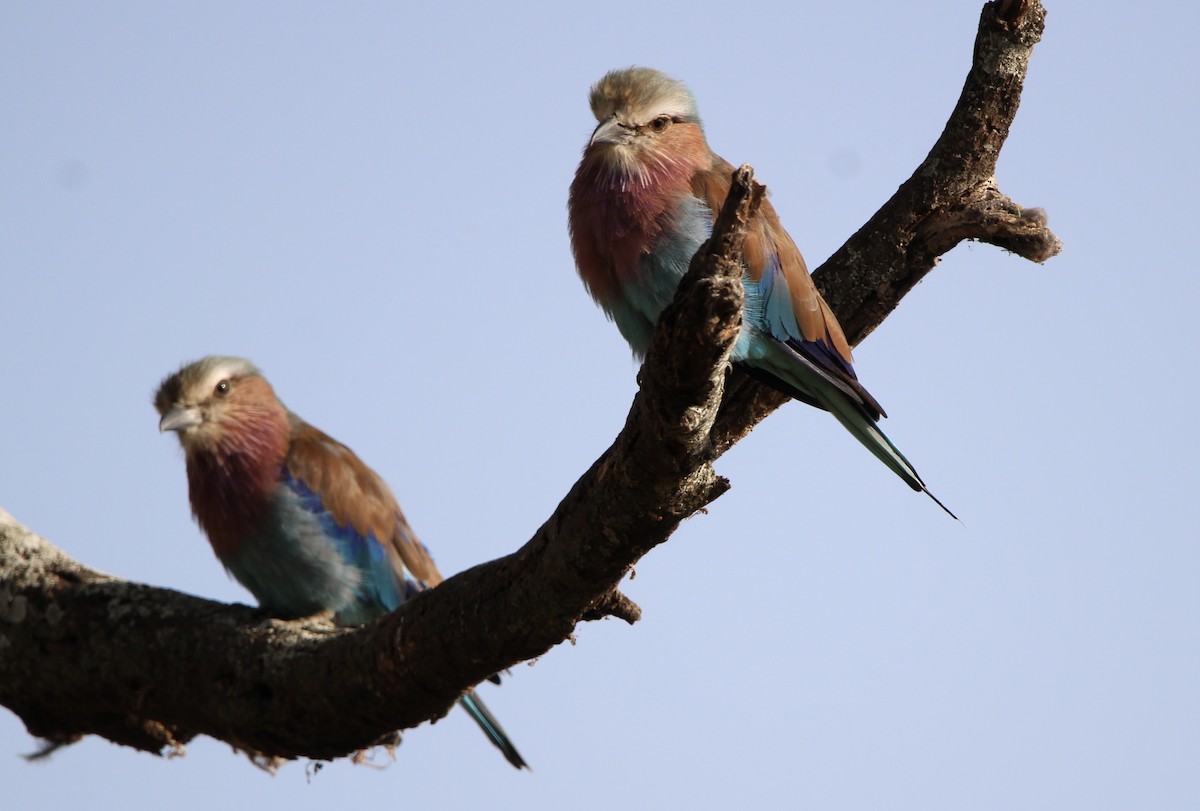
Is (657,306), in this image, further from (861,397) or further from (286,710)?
(286,710)

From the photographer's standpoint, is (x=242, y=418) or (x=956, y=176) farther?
(x=242, y=418)

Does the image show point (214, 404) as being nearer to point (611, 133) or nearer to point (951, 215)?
point (611, 133)

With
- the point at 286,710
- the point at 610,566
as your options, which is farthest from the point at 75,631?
the point at 610,566

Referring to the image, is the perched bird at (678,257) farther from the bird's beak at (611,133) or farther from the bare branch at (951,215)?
the bare branch at (951,215)

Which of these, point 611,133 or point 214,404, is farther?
point 214,404

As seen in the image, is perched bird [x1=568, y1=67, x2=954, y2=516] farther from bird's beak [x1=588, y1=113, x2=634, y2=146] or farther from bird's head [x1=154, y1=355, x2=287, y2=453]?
bird's head [x1=154, y1=355, x2=287, y2=453]

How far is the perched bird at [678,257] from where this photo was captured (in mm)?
4250

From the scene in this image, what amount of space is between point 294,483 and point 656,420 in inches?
127

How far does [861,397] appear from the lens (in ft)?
14.4

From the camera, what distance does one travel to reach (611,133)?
4.52 m

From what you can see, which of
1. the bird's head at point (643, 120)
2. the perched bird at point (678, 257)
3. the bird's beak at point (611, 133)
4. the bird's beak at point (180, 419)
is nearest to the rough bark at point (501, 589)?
the perched bird at point (678, 257)

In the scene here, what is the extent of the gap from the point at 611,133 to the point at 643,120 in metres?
0.14

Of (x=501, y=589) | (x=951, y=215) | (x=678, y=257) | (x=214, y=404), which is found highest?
(x=214, y=404)

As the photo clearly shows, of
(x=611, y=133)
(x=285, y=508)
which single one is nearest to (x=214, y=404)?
(x=285, y=508)
